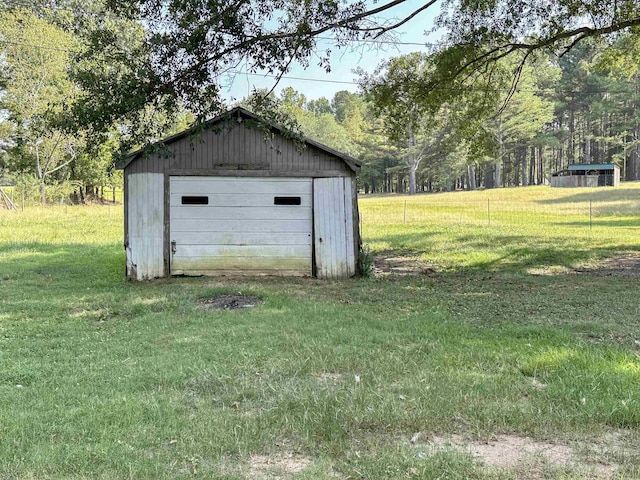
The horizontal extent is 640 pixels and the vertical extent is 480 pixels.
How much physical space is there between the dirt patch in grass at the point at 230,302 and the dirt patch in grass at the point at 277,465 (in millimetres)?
4566

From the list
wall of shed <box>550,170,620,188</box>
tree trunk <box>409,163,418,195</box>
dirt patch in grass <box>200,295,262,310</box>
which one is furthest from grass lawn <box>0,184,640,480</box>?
tree trunk <box>409,163,418,195</box>

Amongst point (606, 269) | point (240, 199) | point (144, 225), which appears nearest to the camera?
point (144, 225)

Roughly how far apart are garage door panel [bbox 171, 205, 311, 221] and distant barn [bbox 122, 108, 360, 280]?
2cm

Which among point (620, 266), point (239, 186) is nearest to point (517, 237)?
point (620, 266)

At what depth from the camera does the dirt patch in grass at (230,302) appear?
24.4 ft

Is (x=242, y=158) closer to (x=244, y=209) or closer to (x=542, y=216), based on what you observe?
(x=244, y=209)

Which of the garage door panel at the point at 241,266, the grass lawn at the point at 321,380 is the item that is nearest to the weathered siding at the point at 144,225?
the garage door panel at the point at 241,266

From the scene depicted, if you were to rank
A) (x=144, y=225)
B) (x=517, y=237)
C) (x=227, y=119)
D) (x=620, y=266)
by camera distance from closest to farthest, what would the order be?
(x=227, y=119) < (x=144, y=225) < (x=620, y=266) < (x=517, y=237)

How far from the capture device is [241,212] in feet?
34.2

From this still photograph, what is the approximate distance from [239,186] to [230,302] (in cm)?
345

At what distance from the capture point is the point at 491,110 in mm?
13531

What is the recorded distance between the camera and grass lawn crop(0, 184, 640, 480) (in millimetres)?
2801

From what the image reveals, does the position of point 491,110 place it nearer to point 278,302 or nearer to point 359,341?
point 278,302

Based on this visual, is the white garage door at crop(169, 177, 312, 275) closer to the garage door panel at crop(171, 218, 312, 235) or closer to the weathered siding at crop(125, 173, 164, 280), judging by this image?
the garage door panel at crop(171, 218, 312, 235)
